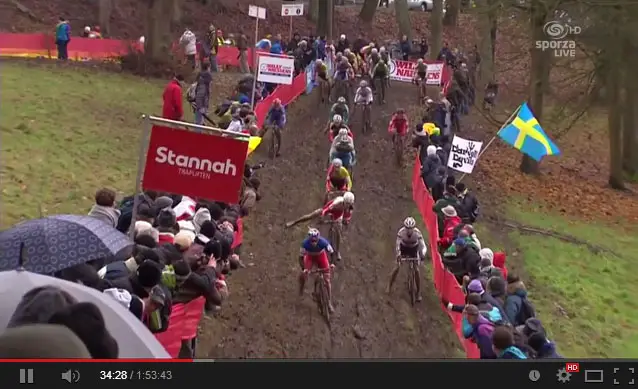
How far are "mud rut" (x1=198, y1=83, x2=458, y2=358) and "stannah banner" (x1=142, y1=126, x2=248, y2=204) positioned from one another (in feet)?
10.6

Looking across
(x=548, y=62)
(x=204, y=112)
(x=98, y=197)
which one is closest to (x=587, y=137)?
(x=548, y=62)

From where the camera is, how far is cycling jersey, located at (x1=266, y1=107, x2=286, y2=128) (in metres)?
19.0

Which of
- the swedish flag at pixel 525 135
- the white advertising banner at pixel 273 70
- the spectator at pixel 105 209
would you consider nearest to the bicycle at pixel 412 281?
the swedish flag at pixel 525 135

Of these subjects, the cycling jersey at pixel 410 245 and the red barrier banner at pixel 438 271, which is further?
the cycling jersey at pixel 410 245

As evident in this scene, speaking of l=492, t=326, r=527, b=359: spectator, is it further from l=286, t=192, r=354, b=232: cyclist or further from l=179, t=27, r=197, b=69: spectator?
l=179, t=27, r=197, b=69: spectator

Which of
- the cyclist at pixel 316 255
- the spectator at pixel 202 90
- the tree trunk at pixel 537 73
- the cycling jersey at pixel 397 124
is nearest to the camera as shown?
the cyclist at pixel 316 255

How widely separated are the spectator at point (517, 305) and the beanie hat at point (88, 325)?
267 inches

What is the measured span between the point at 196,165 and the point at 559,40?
19104mm

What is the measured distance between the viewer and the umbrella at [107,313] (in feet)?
13.6

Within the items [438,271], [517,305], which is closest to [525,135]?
[438,271]

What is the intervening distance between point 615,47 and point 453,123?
5652mm

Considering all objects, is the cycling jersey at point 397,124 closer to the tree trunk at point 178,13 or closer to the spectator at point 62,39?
the spectator at point 62,39

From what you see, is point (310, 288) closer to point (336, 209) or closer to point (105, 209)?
point (336, 209)
